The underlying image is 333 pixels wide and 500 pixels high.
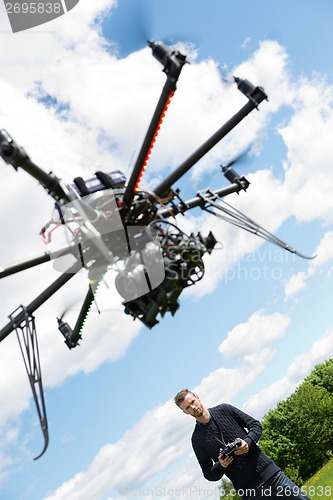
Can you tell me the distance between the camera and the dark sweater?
25.8 feet

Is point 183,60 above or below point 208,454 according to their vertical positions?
above

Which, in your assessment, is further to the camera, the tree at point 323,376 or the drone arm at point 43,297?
the tree at point 323,376

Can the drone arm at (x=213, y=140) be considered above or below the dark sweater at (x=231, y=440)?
above

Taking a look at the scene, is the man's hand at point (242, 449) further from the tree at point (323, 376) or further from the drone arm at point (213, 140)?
the tree at point (323, 376)

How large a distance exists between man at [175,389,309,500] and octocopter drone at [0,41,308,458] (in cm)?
179

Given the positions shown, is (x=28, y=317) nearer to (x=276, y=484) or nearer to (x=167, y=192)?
(x=167, y=192)

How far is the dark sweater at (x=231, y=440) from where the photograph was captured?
7.86 m

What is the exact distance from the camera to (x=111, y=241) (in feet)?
32.7

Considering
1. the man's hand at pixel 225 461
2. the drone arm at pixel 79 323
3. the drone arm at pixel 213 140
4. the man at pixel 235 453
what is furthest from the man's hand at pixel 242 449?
the drone arm at pixel 213 140

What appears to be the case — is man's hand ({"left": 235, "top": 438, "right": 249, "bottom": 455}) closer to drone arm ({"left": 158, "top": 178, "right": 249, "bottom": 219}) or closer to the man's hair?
the man's hair

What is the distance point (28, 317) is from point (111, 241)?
2291 millimetres

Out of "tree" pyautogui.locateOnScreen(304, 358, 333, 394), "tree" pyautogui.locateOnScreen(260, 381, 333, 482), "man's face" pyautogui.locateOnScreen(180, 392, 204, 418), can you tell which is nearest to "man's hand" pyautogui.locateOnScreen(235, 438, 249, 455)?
"man's face" pyautogui.locateOnScreen(180, 392, 204, 418)

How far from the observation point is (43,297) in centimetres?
1062

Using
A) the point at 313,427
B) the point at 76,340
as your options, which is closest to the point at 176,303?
the point at 76,340
